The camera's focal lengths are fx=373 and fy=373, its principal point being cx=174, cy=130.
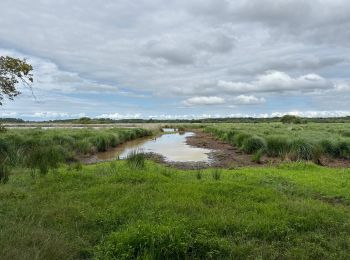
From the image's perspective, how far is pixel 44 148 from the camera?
1731 cm

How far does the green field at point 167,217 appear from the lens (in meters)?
6.03

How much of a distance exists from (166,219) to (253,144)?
19.1 meters

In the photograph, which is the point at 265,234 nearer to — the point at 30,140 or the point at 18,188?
the point at 18,188

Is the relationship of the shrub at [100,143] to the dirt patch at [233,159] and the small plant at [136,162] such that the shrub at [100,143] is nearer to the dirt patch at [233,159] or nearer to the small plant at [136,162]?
the dirt patch at [233,159]

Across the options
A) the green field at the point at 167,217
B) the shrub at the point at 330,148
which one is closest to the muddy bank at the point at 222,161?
the shrub at the point at 330,148

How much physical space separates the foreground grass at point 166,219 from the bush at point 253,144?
1265 centimetres

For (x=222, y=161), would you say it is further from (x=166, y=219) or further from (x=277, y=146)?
(x=166, y=219)

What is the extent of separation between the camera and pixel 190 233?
254 inches

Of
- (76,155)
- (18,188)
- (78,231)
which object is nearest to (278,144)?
(76,155)

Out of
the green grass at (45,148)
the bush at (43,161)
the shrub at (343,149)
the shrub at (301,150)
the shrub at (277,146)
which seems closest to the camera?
the bush at (43,161)

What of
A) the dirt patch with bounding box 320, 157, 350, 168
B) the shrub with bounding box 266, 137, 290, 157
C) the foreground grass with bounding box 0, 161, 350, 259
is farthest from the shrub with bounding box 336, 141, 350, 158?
the foreground grass with bounding box 0, 161, 350, 259

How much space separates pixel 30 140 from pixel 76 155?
2.96m

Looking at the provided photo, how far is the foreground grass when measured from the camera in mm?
6027

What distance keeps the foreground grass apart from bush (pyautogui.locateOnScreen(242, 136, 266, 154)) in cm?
1265
